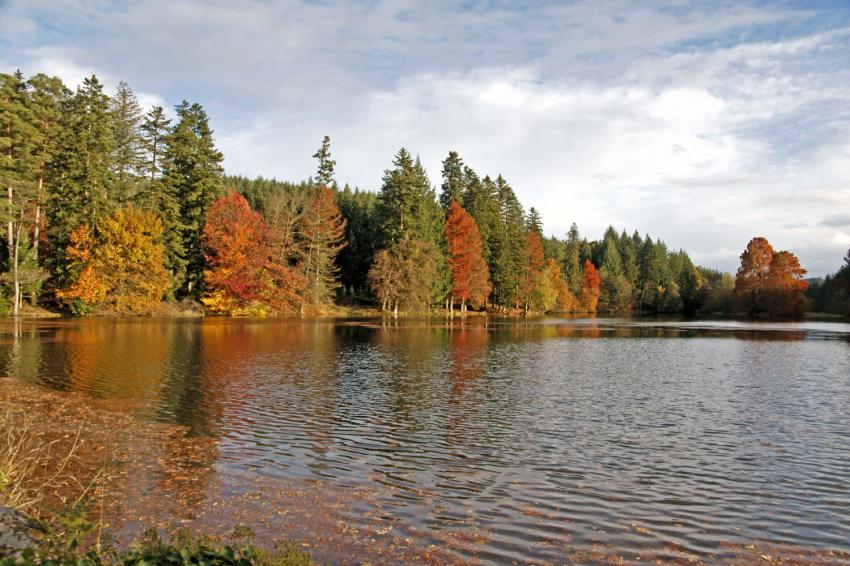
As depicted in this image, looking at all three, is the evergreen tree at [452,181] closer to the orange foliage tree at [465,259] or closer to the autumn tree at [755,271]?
the orange foliage tree at [465,259]

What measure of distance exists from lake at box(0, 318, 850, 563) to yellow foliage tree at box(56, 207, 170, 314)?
81.5 ft

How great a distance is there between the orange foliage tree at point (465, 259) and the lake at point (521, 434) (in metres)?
51.1

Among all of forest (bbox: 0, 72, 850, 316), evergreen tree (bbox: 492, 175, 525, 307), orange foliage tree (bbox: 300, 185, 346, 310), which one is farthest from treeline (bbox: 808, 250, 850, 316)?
orange foliage tree (bbox: 300, 185, 346, 310)

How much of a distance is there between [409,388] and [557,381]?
22.3 feet

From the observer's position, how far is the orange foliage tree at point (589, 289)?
449 feet

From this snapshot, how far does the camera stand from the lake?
31.4 feet

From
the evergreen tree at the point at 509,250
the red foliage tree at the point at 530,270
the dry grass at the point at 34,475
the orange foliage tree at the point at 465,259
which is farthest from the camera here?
the red foliage tree at the point at 530,270

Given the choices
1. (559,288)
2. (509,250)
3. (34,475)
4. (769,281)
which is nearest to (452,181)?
(509,250)

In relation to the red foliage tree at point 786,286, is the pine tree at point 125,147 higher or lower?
higher

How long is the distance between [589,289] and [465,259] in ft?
203

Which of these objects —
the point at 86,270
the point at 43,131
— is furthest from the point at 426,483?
the point at 43,131

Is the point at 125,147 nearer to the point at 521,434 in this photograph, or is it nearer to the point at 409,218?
the point at 409,218

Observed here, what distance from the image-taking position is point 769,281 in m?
110

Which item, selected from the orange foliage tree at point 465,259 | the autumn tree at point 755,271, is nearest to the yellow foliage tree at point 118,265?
the orange foliage tree at point 465,259
